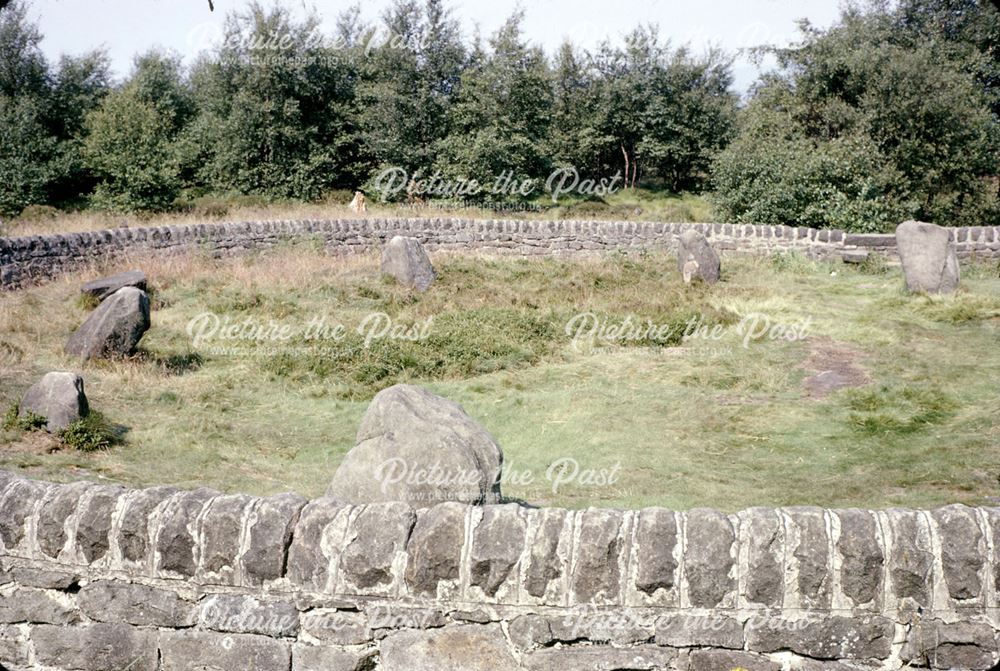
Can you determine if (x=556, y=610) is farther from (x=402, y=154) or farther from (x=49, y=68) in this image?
(x=49, y=68)

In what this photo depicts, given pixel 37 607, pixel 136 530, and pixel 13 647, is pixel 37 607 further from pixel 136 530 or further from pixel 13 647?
pixel 136 530

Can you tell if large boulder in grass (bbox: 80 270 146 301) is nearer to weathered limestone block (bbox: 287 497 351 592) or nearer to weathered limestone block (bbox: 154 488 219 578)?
weathered limestone block (bbox: 154 488 219 578)

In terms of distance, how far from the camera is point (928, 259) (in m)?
18.0

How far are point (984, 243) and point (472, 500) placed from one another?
18.9m

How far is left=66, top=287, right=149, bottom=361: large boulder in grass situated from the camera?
1327cm

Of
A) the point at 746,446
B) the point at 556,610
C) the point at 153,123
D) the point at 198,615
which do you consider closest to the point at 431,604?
the point at 556,610

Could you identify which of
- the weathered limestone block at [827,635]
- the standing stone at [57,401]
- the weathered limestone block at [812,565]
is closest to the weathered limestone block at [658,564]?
the weathered limestone block at [827,635]

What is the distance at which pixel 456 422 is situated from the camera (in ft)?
25.3

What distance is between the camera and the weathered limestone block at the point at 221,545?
446 centimetres

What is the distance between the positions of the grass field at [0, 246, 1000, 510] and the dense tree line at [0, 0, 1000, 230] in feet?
31.9

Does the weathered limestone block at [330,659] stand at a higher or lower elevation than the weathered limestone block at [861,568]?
lower

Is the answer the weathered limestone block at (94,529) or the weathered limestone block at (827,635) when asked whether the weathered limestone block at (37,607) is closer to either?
the weathered limestone block at (94,529)

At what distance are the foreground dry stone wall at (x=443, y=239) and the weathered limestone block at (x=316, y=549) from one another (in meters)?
16.4

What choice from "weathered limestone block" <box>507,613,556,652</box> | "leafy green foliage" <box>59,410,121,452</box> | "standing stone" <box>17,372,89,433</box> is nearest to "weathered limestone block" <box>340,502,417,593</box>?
"weathered limestone block" <box>507,613,556,652</box>
